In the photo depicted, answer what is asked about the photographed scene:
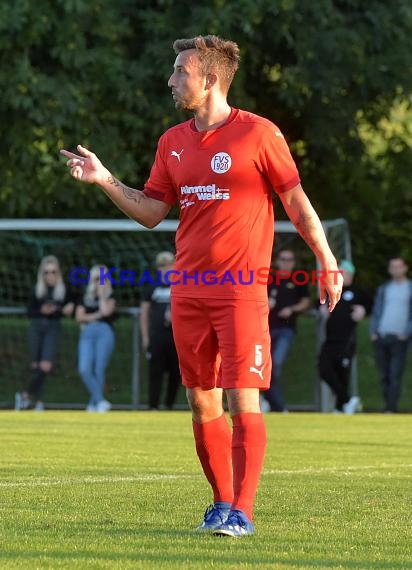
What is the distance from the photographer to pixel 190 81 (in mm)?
6852

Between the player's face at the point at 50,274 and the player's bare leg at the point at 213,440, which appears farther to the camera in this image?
the player's face at the point at 50,274

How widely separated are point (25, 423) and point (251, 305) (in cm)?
960

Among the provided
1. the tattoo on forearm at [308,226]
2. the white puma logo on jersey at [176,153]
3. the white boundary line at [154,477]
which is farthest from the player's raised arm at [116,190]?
the white boundary line at [154,477]

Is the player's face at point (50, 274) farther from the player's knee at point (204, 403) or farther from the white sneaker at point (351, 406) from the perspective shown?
the player's knee at point (204, 403)

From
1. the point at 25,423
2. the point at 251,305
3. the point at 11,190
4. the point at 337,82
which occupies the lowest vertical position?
the point at 25,423

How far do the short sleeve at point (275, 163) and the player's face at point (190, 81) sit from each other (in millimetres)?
354

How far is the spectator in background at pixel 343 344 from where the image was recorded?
20.1 m

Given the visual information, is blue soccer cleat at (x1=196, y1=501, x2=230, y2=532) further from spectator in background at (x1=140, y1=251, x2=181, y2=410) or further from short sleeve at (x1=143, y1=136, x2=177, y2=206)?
spectator in background at (x1=140, y1=251, x2=181, y2=410)

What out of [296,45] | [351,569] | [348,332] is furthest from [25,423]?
[351,569]

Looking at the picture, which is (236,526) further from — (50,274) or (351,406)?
(50,274)

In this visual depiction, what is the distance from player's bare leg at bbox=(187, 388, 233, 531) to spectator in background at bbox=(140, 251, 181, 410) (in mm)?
13127

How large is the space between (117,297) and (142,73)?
12.5 ft

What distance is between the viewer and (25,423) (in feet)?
52.5

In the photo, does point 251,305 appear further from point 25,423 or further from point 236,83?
point 236,83
